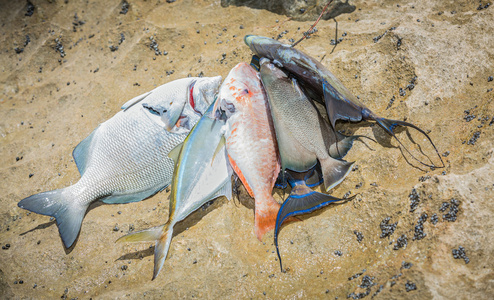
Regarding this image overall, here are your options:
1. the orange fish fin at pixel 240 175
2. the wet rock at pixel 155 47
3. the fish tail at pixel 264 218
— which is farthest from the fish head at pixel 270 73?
the wet rock at pixel 155 47

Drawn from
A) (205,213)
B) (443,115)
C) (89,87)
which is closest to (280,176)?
(205,213)

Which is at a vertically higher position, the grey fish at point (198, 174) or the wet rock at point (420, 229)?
the grey fish at point (198, 174)

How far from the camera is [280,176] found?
3.00 metres

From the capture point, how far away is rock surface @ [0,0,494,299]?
2350 millimetres

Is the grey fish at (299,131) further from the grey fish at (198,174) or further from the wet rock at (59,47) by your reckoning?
the wet rock at (59,47)

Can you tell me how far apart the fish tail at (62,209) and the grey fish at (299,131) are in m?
2.03

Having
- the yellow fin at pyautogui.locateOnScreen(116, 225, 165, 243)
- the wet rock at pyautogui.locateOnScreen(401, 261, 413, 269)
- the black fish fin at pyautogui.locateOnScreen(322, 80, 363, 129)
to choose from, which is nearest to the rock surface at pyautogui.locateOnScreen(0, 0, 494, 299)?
the wet rock at pyautogui.locateOnScreen(401, 261, 413, 269)

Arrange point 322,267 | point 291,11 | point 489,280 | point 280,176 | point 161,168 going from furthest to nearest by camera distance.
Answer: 1. point 291,11
2. point 161,168
3. point 280,176
4. point 322,267
5. point 489,280

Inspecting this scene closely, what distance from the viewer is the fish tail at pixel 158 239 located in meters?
2.59

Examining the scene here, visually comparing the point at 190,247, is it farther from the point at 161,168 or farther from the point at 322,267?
the point at 322,267

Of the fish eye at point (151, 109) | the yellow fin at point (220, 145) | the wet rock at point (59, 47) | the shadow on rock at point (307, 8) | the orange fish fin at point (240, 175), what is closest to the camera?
the orange fish fin at point (240, 175)

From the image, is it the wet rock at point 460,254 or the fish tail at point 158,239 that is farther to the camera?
the fish tail at point 158,239

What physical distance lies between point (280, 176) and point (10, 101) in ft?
12.9

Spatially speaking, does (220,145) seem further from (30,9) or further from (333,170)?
(30,9)
